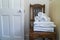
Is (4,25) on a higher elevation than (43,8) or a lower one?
lower

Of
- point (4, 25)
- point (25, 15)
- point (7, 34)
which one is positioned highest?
point (25, 15)

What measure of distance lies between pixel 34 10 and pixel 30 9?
0.12 m

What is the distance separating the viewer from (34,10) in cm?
322

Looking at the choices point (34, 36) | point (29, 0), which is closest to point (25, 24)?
point (29, 0)

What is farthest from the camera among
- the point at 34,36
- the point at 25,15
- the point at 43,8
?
the point at 25,15

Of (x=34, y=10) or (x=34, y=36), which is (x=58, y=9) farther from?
(x=34, y=10)

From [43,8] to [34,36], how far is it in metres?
1.30

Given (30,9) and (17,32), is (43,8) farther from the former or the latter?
(17,32)

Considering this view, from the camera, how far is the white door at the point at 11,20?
3.26 metres

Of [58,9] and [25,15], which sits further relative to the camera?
[25,15]

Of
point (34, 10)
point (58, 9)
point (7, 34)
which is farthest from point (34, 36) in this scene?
point (7, 34)

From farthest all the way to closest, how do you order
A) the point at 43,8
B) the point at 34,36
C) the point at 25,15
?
the point at 25,15 < the point at 43,8 < the point at 34,36

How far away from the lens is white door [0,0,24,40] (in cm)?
326

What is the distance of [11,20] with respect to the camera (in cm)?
331
